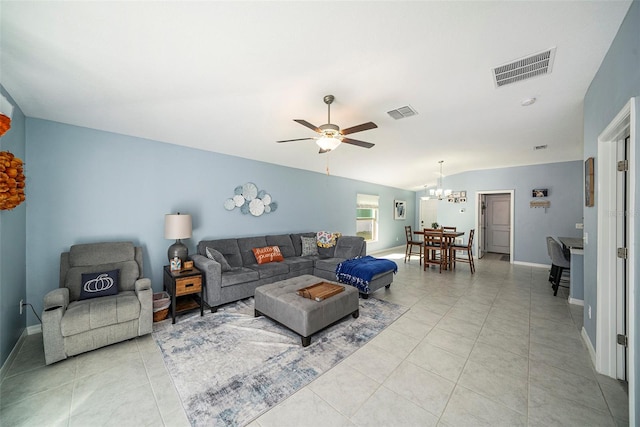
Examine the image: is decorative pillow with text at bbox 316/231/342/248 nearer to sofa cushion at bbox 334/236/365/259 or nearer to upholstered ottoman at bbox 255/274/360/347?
sofa cushion at bbox 334/236/365/259

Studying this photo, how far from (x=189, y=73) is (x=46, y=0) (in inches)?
33.5

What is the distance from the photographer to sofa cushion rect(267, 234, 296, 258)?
4.67 meters

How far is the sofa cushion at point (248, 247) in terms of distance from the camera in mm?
4148

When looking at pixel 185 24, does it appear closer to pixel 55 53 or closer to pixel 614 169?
pixel 55 53

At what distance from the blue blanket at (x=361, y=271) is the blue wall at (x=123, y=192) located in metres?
1.88

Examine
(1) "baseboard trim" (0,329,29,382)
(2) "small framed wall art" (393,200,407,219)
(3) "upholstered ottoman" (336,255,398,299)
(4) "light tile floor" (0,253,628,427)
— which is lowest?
(4) "light tile floor" (0,253,628,427)

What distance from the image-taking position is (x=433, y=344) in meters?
2.47

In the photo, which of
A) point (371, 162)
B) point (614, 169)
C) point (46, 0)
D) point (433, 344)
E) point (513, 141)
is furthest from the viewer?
point (371, 162)

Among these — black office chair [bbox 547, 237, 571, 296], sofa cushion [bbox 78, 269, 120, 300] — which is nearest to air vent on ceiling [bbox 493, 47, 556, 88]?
black office chair [bbox 547, 237, 571, 296]

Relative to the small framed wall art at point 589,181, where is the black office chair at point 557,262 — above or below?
below

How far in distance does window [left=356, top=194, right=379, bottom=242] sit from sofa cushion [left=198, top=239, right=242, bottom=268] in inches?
167

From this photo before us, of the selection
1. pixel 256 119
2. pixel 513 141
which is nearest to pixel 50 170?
pixel 256 119

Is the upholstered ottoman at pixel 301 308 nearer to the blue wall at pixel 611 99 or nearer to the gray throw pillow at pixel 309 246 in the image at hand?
the gray throw pillow at pixel 309 246

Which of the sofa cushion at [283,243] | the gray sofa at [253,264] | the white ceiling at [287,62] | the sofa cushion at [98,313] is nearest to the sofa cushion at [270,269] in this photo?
the gray sofa at [253,264]
